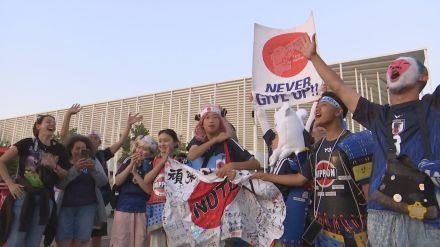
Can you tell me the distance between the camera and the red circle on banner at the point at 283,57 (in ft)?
15.2

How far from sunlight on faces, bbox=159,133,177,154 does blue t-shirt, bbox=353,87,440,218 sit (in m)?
2.66

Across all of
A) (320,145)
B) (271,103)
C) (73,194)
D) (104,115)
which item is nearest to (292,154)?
(320,145)

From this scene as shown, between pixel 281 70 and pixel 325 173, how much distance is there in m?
2.10

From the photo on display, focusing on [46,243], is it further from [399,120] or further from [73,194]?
[399,120]

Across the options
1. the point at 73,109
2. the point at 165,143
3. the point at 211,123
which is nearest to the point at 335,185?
the point at 211,123

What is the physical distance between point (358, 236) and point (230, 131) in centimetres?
189

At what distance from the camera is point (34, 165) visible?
4426mm

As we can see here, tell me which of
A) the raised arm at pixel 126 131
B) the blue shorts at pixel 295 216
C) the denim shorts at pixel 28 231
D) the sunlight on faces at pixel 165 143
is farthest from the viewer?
the raised arm at pixel 126 131

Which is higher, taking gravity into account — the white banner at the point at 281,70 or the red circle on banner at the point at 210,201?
the white banner at the point at 281,70

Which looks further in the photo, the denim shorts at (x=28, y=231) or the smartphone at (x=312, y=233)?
the denim shorts at (x=28, y=231)

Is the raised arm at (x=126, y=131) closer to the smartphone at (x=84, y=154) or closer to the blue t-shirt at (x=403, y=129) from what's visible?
the smartphone at (x=84, y=154)

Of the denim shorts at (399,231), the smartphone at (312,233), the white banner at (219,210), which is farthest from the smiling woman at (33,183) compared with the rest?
the denim shorts at (399,231)

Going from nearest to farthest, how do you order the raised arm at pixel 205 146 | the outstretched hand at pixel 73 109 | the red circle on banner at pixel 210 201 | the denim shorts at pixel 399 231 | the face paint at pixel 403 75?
the denim shorts at pixel 399 231 < the face paint at pixel 403 75 < the red circle on banner at pixel 210 201 < the raised arm at pixel 205 146 < the outstretched hand at pixel 73 109

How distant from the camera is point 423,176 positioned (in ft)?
6.25
